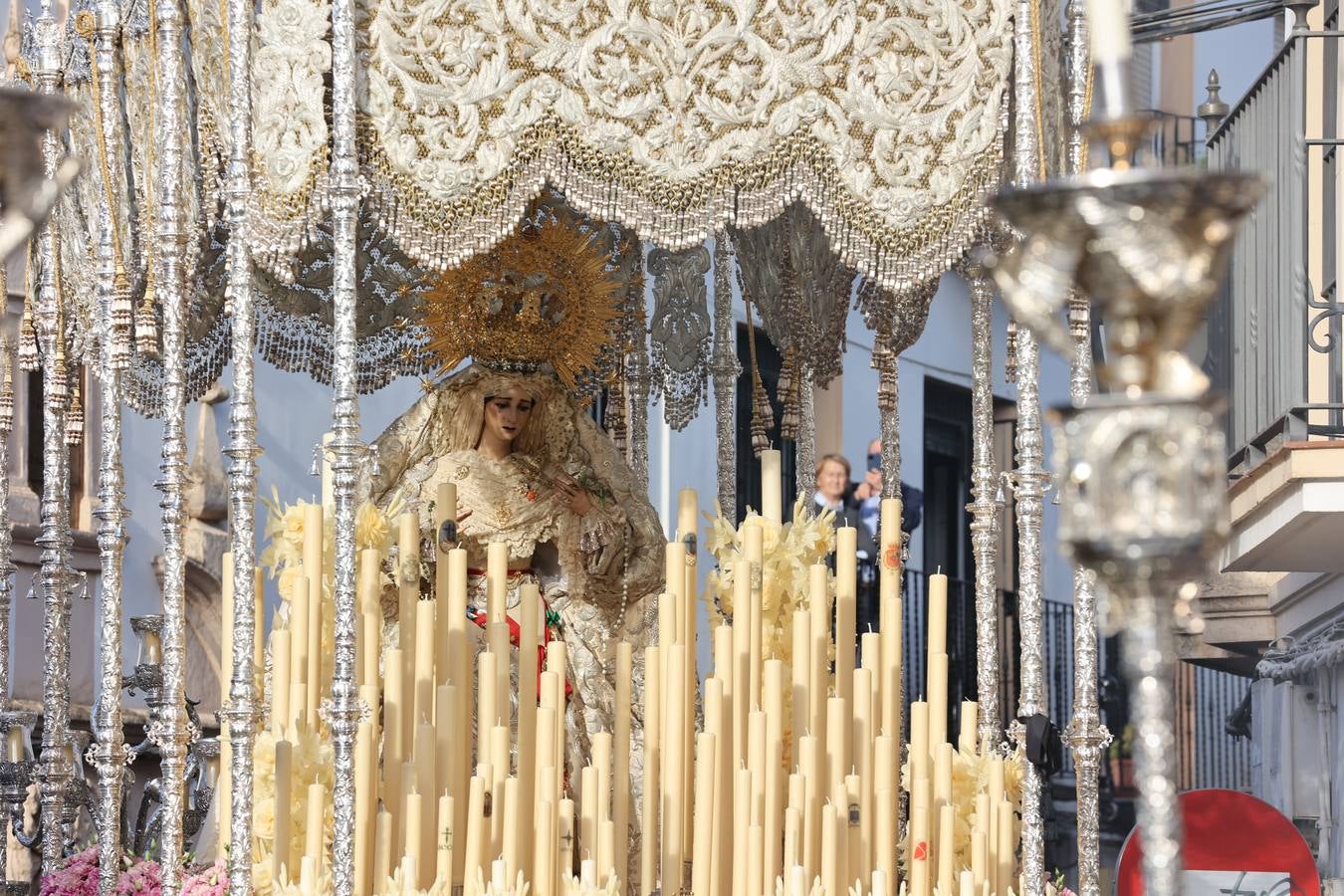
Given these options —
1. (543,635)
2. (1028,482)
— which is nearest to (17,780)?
(543,635)

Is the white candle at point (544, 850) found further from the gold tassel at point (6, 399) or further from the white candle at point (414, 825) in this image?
the gold tassel at point (6, 399)

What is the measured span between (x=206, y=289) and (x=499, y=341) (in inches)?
40.0

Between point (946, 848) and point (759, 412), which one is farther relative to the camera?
point (759, 412)

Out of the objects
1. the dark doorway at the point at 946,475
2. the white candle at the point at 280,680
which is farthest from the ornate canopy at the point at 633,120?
the dark doorway at the point at 946,475

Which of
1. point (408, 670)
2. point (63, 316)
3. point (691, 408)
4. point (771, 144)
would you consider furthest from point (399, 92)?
point (691, 408)

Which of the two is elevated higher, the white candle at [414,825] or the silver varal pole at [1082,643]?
the silver varal pole at [1082,643]

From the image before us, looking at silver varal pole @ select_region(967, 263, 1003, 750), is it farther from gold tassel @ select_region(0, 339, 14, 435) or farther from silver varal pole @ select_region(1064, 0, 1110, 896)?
gold tassel @ select_region(0, 339, 14, 435)

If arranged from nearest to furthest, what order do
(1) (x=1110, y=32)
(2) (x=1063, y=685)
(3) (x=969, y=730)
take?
(1) (x=1110, y=32) → (3) (x=969, y=730) → (2) (x=1063, y=685)

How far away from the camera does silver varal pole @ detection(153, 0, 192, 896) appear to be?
6559 millimetres

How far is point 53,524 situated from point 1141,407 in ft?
18.5

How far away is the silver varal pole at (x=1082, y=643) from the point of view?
22.1 feet

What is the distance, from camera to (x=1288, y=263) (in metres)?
9.02

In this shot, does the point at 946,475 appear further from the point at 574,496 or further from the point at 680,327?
the point at 574,496

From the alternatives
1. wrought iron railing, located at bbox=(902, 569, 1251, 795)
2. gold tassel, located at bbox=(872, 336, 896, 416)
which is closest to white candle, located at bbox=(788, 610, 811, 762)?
gold tassel, located at bbox=(872, 336, 896, 416)
